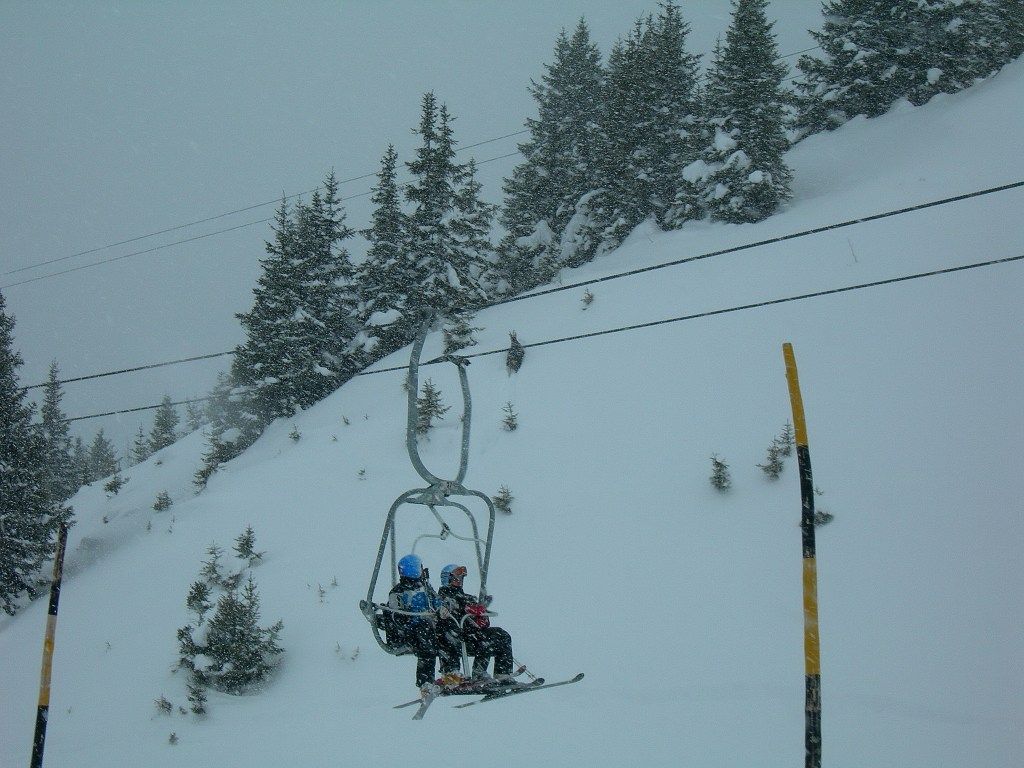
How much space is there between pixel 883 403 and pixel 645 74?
79.6ft

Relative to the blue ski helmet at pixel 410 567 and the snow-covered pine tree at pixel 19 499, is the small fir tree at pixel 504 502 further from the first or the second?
the snow-covered pine tree at pixel 19 499

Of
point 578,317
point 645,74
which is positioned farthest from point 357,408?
point 645,74

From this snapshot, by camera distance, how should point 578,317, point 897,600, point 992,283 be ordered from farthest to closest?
point 578,317, point 992,283, point 897,600

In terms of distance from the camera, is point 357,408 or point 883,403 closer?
point 883,403

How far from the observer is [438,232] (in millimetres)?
27141

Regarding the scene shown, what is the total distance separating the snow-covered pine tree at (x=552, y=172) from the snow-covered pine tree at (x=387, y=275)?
7.09 metres

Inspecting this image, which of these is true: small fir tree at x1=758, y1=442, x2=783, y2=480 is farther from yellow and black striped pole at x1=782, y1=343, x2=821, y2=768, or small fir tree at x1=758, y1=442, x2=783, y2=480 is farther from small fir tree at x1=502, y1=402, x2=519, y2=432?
yellow and black striped pole at x1=782, y1=343, x2=821, y2=768

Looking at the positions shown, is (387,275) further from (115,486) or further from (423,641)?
(423,641)

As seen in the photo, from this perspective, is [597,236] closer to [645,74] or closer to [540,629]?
[645,74]

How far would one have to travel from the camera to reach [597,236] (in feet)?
102

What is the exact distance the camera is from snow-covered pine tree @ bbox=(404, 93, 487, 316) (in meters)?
26.6

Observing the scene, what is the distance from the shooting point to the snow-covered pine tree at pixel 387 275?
88.0 feet

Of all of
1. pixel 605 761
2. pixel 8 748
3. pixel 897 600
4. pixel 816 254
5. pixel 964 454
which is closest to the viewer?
pixel 605 761

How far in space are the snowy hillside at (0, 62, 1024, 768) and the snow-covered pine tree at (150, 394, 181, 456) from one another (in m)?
29.4
